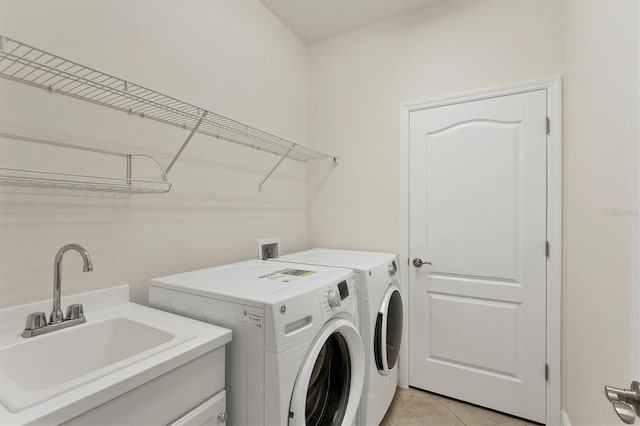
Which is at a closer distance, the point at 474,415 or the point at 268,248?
the point at 474,415

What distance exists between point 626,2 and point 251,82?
6.12 ft

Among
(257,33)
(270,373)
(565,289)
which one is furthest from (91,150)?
(565,289)

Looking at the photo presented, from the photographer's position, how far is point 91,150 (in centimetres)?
126

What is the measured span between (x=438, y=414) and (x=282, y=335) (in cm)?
155

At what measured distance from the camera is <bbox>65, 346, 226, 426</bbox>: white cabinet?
759 mm

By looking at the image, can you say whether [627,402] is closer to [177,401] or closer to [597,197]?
[597,197]

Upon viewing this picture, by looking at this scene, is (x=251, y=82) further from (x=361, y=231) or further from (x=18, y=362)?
(x=18, y=362)

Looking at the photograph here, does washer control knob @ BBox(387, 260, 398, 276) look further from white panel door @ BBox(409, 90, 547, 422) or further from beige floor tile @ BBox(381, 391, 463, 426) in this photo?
beige floor tile @ BBox(381, 391, 463, 426)

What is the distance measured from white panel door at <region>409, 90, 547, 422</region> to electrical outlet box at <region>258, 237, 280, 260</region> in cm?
100

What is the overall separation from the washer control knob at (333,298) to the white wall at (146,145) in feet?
2.81

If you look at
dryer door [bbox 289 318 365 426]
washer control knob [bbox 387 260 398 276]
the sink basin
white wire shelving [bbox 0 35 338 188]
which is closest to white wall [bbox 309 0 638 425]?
washer control knob [bbox 387 260 398 276]

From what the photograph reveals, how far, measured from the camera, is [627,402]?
0.63 meters

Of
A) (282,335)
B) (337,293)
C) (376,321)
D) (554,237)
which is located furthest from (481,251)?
(282,335)

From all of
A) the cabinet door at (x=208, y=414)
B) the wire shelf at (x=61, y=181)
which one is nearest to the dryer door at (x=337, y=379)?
the cabinet door at (x=208, y=414)
